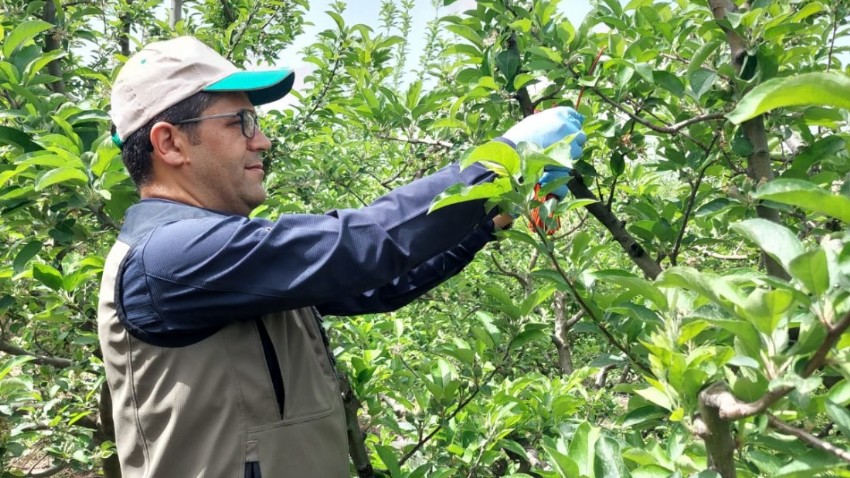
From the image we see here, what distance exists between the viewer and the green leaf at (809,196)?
0.70 meters

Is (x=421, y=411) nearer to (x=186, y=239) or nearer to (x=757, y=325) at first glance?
(x=186, y=239)

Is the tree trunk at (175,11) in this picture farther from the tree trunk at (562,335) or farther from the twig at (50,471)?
the tree trunk at (562,335)

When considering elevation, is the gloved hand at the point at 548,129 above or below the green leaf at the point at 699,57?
below

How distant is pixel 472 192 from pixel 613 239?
1.15m

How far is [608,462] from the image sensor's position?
3.38 ft

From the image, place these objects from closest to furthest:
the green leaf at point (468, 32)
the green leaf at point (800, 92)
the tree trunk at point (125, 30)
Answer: the green leaf at point (800, 92)
the green leaf at point (468, 32)
the tree trunk at point (125, 30)

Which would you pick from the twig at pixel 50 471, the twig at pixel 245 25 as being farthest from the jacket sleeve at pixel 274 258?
the twig at pixel 245 25

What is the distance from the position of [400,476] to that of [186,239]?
2.77ft

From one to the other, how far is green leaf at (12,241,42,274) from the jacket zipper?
0.88 m

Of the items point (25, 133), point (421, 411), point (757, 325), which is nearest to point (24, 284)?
point (25, 133)

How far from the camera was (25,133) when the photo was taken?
1.91 m

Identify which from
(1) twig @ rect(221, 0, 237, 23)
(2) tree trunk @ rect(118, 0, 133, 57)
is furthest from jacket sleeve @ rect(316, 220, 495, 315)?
(2) tree trunk @ rect(118, 0, 133, 57)

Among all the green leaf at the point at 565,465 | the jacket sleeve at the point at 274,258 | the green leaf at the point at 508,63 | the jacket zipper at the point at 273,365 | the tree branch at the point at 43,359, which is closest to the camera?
the green leaf at the point at 565,465

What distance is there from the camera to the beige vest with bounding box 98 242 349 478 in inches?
54.2
